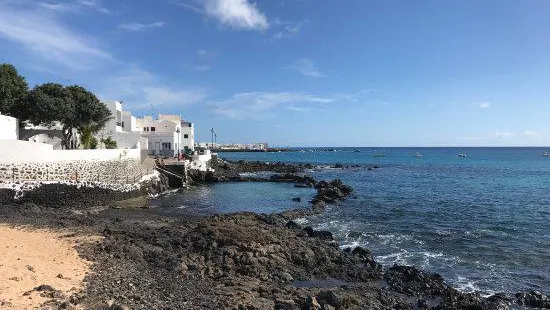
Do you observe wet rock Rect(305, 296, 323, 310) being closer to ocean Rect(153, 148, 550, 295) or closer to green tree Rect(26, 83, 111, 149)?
Result: ocean Rect(153, 148, 550, 295)

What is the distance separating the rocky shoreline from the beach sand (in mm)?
449

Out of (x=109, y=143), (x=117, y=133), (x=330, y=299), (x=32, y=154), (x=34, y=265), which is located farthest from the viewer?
→ (x=117, y=133)

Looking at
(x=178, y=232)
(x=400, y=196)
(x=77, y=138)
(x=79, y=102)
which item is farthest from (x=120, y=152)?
(x=400, y=196)

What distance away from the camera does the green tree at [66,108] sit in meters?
39.7

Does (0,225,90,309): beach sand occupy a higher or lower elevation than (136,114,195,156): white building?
lower

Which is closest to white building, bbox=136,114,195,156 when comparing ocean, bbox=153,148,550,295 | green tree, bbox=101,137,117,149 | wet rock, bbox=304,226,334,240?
green tree, bbox=101,137,117,149

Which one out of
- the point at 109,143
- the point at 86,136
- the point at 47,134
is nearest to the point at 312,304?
the point at 86,136

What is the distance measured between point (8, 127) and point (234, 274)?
3016 centimetres

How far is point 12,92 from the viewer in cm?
4016

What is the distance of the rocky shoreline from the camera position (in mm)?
12867

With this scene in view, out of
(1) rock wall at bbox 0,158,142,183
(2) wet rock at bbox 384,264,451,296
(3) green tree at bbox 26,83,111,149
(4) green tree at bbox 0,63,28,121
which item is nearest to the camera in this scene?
(2) wet rock at bbox 384,264,451,296

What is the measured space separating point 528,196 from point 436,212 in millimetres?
18133

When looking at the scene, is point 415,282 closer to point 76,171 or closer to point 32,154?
point 76,171

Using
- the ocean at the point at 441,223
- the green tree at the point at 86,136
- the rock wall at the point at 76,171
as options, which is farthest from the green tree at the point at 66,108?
the ocean at the point at 441,223
